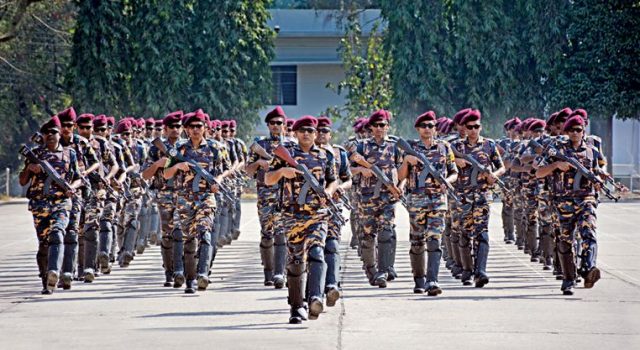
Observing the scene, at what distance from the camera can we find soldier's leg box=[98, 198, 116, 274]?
18.4 meters

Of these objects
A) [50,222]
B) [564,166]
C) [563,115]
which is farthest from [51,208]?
[563,115]

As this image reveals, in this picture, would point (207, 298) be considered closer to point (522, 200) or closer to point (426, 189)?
point (426, 189)

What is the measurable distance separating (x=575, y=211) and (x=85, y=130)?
586 centimetres

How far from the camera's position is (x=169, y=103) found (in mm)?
Answer: 47125

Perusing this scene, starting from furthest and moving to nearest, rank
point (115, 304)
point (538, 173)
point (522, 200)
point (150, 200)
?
point (150, 200) → point (522, 200) → point (538, 173) → point (115, 304)

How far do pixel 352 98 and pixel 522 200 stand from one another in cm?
2876

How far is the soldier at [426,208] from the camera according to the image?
15844 millimetres

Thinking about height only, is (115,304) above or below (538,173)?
below

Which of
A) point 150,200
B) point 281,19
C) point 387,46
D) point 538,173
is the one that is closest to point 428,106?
point 387,46

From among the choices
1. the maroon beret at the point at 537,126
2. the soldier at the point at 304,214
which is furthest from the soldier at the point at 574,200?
the maroon beret at the point at 537,126

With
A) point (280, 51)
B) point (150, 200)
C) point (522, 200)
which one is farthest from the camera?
point (280, 51)

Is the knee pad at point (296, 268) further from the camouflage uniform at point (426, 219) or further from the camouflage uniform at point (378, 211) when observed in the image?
the camouflage uniform at point (378, 211)

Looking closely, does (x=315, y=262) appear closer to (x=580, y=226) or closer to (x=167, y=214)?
(x=580, y=226)

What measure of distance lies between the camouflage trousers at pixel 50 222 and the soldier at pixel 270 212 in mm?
2305
